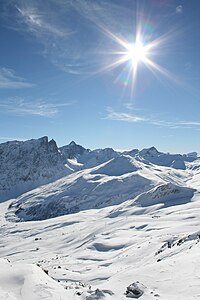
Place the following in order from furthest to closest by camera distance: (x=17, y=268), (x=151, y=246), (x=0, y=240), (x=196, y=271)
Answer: (x=0, y=240), (x=151, y=246), (x=17, y=268), (x=196, y=271)

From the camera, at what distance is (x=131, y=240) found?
73188 mm

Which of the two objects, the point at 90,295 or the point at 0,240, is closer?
the point at 90,295

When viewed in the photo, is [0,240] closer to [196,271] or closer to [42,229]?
[42,229]

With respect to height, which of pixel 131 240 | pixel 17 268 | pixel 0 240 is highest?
pixel 17 268

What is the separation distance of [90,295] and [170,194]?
464 ft

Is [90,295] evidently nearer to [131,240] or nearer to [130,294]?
[130,294]

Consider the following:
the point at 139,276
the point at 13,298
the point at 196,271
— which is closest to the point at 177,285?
the point at 196,271

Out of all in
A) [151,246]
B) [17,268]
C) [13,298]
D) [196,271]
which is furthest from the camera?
[151,246]

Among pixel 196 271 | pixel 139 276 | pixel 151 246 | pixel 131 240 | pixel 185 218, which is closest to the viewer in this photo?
pixel 196 271

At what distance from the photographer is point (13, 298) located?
66.0ft

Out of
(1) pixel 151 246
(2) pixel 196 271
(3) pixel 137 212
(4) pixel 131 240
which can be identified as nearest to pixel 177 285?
(2) pixel 196 271

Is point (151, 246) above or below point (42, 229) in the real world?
above

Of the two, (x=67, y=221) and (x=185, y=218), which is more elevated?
(x=185, y=218)

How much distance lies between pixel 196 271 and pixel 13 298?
13.2 metres
